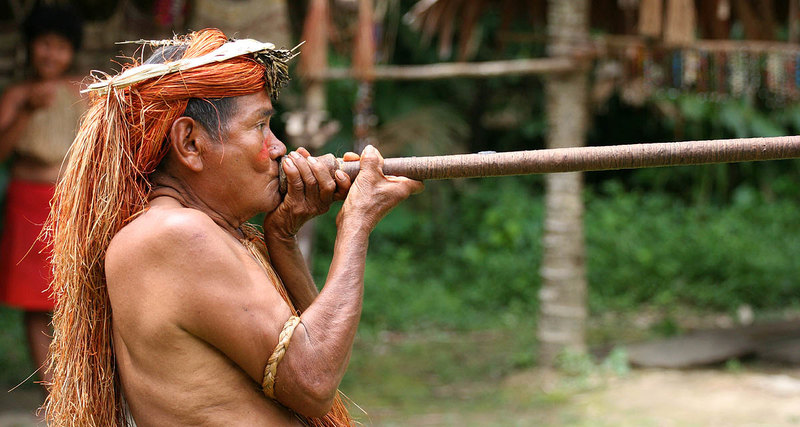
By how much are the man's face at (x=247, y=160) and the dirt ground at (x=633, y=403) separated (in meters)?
3.22

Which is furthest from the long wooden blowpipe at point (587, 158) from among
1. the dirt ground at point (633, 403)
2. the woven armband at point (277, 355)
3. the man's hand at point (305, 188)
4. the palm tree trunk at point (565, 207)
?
the palm tree trunk at point (565, 207)

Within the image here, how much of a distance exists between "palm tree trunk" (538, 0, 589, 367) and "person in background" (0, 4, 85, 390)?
309 centimetres

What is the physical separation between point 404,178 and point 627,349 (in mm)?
4802

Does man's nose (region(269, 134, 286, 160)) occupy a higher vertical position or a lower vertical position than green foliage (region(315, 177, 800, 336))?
higher

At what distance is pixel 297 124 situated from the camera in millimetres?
5844

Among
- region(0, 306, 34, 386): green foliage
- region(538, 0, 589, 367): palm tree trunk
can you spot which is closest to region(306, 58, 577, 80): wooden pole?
region(538, 0, 589, 367): palm tree trunk

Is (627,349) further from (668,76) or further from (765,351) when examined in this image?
(668,76)

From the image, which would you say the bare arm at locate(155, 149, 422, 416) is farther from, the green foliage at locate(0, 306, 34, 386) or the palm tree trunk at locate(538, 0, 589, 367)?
the green foliage at locate(0, 306, 34, 386)

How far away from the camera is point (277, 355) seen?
1770 mm

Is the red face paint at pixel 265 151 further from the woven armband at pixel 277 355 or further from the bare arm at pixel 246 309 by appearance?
the woven armband at pixel 277 355

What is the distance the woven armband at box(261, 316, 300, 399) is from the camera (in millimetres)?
1771

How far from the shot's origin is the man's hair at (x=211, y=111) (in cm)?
187

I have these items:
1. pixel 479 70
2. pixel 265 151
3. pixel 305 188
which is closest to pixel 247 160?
pixel 265 151

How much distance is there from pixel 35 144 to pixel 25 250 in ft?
1.88
